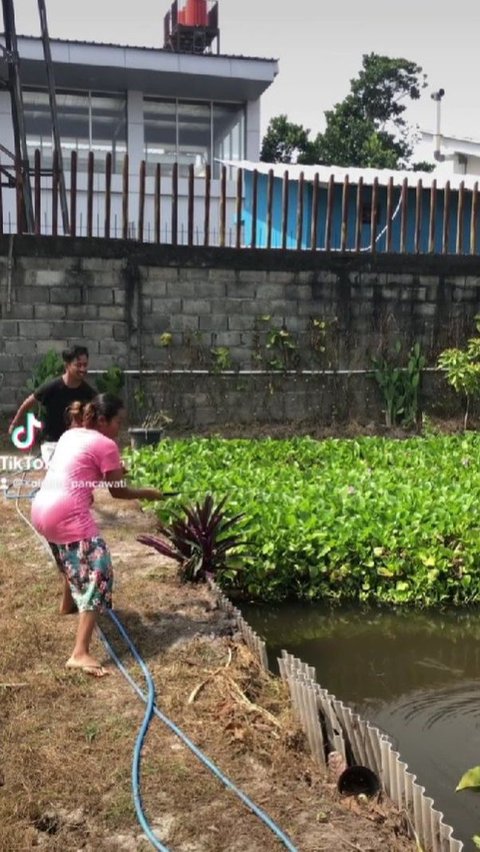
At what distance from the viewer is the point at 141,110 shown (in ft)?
64.8

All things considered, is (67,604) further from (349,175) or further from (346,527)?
(349,175)

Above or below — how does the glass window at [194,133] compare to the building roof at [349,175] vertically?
above

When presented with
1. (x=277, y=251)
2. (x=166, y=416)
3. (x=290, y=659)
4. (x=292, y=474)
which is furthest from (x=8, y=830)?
(x=277, y=251)

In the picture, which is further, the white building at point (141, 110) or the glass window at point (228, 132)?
the glass window at point (228, 132)

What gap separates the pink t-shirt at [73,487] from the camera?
4.22 m

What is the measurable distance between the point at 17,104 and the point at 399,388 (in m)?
7.29

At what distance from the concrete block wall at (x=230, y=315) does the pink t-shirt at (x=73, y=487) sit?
725 centimetres

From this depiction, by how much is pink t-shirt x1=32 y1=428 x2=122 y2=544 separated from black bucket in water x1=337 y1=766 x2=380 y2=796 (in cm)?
178

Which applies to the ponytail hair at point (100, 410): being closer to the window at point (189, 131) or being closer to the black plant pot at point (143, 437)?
the black plant pot at point (143, 437)

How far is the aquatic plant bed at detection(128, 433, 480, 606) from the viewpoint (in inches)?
242

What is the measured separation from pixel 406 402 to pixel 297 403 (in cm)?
165

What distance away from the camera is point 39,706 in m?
3.75

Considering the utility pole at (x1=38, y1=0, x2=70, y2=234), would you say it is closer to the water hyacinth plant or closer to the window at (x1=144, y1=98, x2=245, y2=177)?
the window at (x1=144, y1=98, x2=245, y2=177)
